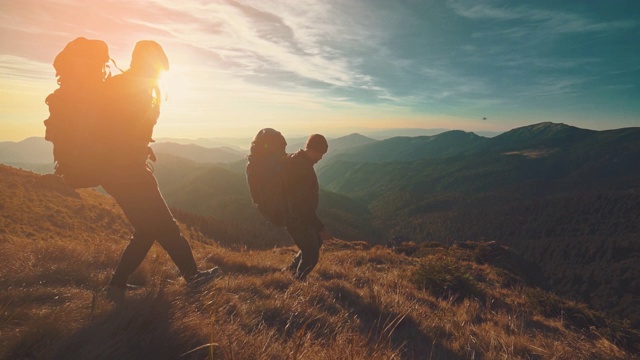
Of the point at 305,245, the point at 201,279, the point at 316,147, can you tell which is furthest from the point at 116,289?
the point at 316,147

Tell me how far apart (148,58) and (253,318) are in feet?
10.3

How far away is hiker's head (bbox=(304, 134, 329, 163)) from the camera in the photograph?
18.1 ft

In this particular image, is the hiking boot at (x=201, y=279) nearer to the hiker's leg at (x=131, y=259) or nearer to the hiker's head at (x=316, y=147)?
the hiker's leg at (x=131, y=259)

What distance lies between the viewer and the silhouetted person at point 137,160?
3.42m

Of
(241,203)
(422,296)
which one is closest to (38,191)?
(422,296)

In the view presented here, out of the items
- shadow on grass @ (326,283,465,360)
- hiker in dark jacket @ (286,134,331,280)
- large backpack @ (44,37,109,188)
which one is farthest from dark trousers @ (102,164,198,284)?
shadow on grass @ (326,283,465,360)

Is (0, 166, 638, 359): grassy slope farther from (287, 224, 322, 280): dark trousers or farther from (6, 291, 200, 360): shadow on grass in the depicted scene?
(287, 224, 322, 280): dark trousers

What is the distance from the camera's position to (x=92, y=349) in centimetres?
162

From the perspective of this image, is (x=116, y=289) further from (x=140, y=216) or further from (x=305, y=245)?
(x=305, y=245)

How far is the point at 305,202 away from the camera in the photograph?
5.40 m

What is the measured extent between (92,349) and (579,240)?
756 feet

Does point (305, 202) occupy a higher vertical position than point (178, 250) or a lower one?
higher

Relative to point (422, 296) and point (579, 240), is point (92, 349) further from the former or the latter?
point (579, 240)

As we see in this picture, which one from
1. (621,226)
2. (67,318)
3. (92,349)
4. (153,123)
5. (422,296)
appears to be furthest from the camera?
(621,226)
